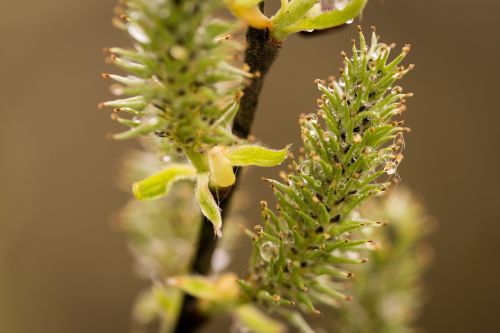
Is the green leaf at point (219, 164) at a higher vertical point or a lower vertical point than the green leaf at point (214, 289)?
higher

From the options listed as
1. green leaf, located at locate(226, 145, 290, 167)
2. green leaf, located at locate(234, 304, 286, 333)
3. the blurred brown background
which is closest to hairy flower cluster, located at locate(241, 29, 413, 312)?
green leaf, located at locate(226, 145, 290, 167)

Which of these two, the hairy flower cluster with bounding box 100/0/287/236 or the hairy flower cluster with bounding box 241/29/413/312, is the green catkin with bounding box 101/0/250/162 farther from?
the hairy flower cluster with bounding box 241/29/413/312

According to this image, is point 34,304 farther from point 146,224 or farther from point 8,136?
point 146,224

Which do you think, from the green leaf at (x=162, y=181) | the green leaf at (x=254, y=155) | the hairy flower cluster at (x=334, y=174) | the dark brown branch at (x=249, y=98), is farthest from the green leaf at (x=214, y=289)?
the green leaf at (x=254, y=155)

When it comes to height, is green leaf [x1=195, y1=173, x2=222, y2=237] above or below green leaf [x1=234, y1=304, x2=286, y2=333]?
above

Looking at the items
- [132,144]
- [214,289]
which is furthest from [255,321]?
[132,144]

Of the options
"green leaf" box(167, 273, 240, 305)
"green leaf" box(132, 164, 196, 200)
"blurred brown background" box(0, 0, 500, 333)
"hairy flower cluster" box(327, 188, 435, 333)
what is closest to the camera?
"green leaf" box(132, 164, 196, 200)

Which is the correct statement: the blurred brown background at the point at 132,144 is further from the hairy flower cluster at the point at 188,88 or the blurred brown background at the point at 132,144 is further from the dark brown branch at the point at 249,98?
the hairy flower cluster at the point at 188,88
